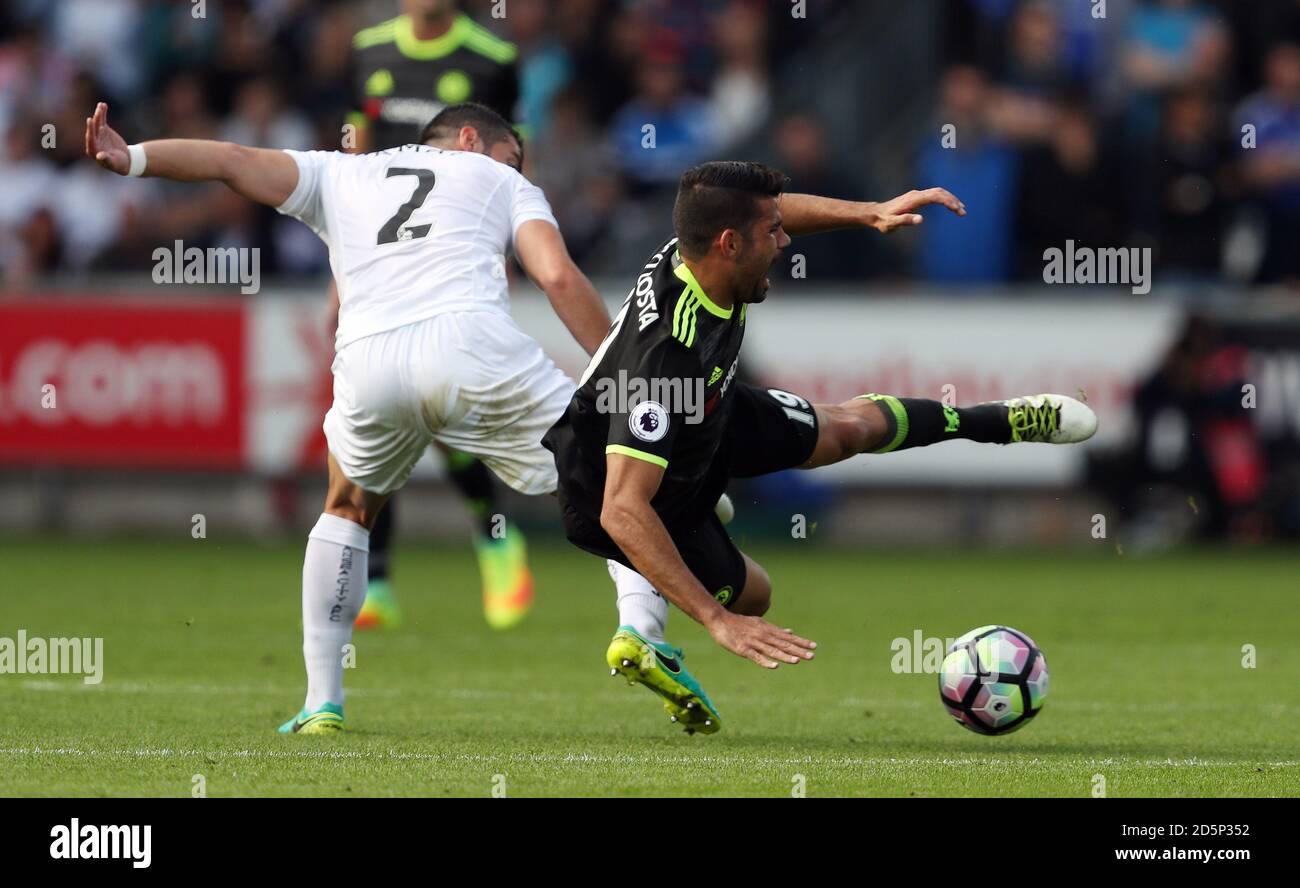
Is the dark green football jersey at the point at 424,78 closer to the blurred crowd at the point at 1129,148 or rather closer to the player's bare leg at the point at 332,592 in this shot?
the player's bare leg at the point at 332,592

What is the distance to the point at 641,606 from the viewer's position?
690 cm

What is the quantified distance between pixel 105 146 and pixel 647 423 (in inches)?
77.2

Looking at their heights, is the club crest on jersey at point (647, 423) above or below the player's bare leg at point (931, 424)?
below

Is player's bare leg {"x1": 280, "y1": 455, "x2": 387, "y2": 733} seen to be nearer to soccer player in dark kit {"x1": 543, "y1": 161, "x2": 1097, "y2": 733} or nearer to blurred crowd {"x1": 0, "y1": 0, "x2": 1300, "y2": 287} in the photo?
soccer player in dark kit {"x1": 543, "y1": 161, "x2": 1097, "y2": 733}

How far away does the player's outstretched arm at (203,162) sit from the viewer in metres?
6.76

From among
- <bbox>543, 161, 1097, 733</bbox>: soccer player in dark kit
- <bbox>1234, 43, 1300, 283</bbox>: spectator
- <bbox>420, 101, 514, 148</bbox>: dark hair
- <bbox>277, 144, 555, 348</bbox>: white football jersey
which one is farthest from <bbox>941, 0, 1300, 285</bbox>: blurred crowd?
<bbox>277, 144, 555, 348</bbox>: white football jersey

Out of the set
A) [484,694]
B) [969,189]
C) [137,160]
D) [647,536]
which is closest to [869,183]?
[969,189]

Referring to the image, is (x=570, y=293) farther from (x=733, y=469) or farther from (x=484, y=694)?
(x=484, y=694)

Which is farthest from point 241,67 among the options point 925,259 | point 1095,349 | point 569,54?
point 1095,349

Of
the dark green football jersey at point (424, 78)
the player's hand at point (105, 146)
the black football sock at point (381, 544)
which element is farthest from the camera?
the dark green football jersey at point (424, 78)

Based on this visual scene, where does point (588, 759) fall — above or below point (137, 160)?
below

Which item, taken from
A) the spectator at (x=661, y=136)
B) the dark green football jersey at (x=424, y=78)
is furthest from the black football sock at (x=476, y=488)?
the spectator at (x=661, y=136)

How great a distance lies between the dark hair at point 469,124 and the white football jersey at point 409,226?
0.81 ft

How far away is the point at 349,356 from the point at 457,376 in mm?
392
